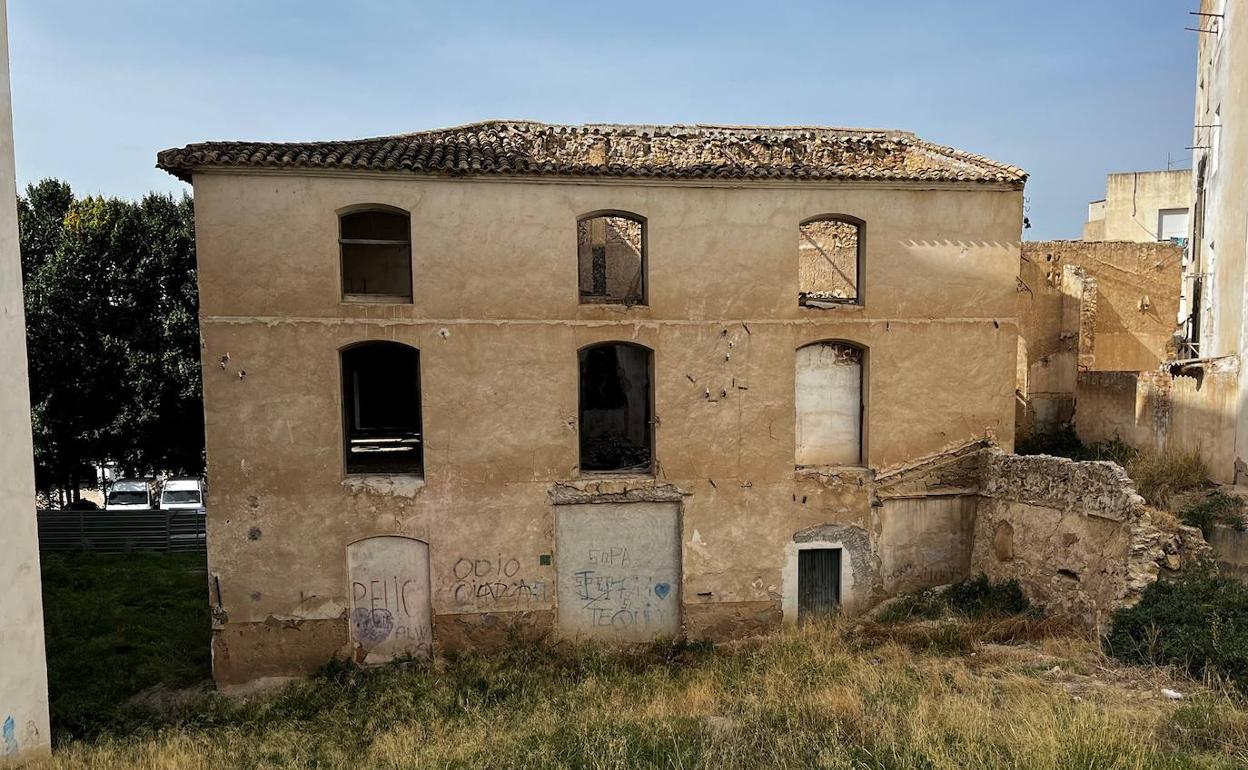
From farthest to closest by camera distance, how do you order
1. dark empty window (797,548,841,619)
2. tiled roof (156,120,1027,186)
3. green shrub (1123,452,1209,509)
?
dark empty window (797,548,841,619) → green shrub (1123,452,1209,509) → tiled roof (156,120,1027,186)

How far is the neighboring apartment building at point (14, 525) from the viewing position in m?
9.02

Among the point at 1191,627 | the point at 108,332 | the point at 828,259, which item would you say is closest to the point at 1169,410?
the point at 1191,627

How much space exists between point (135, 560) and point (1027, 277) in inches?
1132

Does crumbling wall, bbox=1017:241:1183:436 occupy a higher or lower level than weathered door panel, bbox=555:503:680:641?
higher

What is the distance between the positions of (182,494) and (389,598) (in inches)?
742

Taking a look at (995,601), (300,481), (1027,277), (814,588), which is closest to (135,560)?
(300,481)

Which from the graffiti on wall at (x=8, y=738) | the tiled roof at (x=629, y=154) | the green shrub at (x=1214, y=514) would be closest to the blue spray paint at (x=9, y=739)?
the graffiti on wall at (x=8, y=738)

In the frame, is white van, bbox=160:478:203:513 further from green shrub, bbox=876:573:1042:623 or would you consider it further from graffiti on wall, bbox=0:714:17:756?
green shrub, bbox=876:573:1042:623

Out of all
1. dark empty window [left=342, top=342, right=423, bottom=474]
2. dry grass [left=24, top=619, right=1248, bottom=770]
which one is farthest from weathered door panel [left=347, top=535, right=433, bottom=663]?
dark empty window [left=342, top=342, right=423, bottom=474]

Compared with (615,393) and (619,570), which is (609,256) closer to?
(615,393)

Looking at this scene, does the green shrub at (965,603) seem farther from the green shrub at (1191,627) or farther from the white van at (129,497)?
the white van at (129,497)

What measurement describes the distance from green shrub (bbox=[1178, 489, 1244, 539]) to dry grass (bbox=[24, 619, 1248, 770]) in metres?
3.23

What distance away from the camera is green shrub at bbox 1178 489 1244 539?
41.7 feet

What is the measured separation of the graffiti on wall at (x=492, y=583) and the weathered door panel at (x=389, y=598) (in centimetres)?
65
